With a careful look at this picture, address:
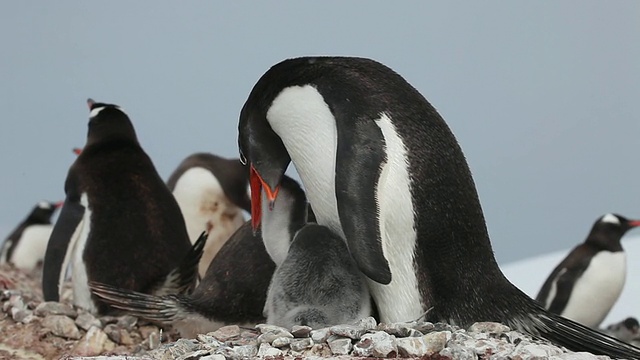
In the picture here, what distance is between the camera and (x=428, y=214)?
364cm

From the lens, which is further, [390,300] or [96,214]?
[96,214]

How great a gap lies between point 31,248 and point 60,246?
4519 mm

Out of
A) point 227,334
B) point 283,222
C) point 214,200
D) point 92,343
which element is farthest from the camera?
point 214,200

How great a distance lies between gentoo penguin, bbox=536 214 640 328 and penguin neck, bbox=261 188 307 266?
425 centimetres

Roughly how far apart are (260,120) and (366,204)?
1.90 ft

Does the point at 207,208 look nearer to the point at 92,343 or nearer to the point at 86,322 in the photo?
the point at 86,322

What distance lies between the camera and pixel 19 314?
5070mm

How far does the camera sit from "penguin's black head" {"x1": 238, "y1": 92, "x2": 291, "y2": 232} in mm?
3898

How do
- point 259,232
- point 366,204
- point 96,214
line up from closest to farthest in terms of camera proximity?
point 366,204 → point 259,232 → point 96,214

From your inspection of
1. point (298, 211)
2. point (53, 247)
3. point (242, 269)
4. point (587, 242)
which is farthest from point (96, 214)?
point (587, 242)

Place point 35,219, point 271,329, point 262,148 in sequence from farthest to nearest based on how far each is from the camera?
1. point 35,219
2. point 262,148
3. point 271,329

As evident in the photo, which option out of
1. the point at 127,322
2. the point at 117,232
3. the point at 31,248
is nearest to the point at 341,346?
the point at 127,322

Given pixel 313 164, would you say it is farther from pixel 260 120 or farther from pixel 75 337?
pixel 75 337

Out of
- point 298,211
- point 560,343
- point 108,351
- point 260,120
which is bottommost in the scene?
point 108,351
